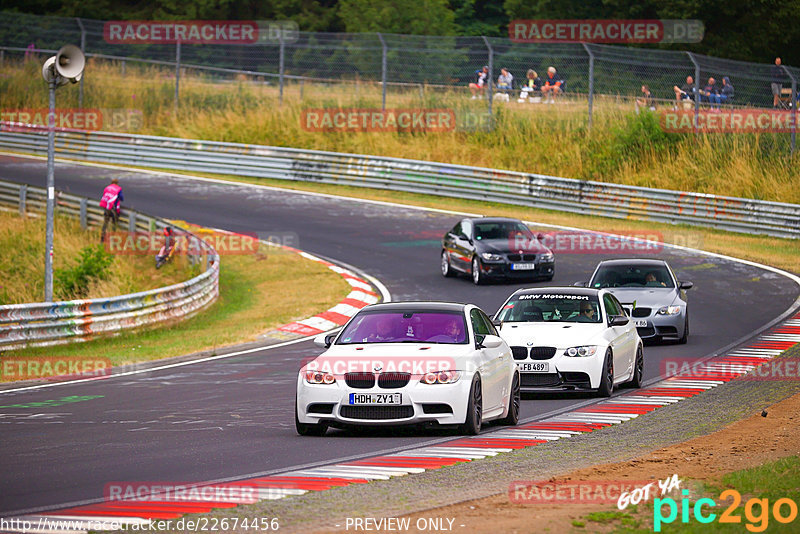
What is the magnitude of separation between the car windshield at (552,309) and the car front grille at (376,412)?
16.3ft

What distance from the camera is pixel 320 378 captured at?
12.2m

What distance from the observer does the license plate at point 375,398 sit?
39.3ft

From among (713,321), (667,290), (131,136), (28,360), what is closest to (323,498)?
(28,360)

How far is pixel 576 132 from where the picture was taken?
43.0 m

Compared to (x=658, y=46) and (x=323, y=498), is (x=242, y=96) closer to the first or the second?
(x=658, y=46)

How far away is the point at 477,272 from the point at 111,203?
9.89 m

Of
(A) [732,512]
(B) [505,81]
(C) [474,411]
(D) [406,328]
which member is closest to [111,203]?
(B) [505,81]

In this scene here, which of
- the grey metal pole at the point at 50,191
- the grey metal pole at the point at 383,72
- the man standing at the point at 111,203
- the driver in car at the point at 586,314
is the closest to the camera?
the driver in car at the point at 586,314

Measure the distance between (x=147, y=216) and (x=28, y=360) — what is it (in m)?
11.5

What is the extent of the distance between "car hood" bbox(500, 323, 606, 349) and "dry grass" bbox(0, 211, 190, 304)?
39.3 feet

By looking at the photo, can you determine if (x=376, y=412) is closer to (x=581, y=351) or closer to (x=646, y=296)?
(x=581, y=351)

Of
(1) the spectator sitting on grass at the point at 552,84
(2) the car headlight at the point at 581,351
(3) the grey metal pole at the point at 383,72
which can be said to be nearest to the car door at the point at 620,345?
(2) the car headlight at the point at 581,351

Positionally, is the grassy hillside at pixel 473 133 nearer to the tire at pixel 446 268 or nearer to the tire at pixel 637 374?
the tire at pixel 446 268

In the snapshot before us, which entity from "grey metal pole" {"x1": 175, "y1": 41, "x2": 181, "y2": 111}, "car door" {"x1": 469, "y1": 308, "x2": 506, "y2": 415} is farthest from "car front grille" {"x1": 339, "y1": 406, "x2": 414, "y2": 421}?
"grey metal pole" {"x1": 175, "y1": 41, "x2": 181, "y2": 111}
